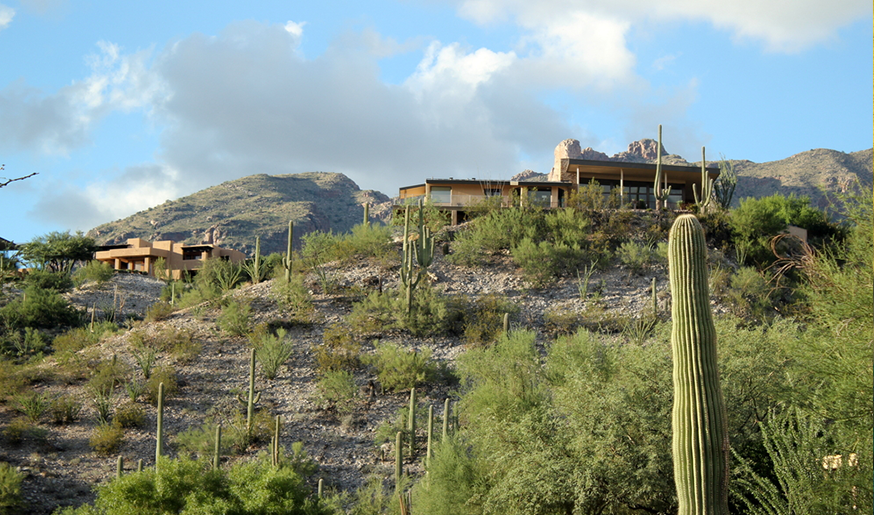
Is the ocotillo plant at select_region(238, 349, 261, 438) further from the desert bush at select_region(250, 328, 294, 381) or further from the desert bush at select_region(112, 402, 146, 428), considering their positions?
the desert bush at select_region(112, 402, 146, 428)

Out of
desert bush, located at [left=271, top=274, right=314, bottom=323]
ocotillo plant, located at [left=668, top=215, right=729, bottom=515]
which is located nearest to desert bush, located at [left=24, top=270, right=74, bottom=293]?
desert bush, located at [left=271, top=274, right=314, bottom=323]

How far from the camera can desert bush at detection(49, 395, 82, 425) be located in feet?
68.2

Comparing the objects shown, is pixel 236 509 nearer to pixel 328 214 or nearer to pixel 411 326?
pixel 411 326

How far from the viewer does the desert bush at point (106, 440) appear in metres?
19.2

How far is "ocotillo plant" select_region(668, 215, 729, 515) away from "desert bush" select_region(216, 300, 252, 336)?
18.4 metres

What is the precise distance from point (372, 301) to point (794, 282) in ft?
55.0

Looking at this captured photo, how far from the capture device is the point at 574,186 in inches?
1428

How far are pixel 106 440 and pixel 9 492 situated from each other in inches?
126

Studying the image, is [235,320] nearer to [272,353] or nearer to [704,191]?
[272,353]

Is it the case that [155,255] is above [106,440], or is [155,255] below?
above

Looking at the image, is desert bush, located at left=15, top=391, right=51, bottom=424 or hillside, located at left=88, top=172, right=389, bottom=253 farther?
hillside, located at left=88, top=172, right=389, bottom=253

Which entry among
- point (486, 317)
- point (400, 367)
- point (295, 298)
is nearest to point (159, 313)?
point (295, 298)

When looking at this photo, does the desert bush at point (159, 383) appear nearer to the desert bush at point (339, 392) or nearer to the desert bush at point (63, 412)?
the desert bush at point (63, 412)

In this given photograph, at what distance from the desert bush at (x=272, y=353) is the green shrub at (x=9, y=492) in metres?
7.57
